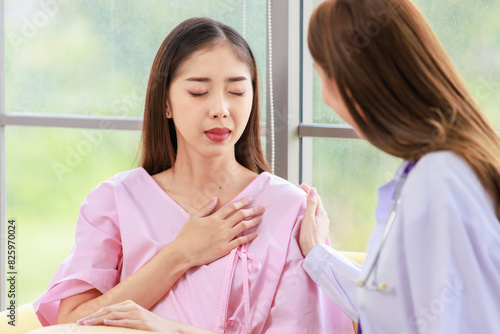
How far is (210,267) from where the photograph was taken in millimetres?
1737

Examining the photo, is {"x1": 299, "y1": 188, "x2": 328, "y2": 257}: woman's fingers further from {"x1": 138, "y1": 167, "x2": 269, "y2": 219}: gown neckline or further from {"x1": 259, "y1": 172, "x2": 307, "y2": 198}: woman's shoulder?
{"x1": 138, "y1": 167, "x2": 269, "y2": 219}: gown neckline

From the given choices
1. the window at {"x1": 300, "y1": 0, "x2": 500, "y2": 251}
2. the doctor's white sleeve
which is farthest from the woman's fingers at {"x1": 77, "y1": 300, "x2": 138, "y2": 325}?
the window at {"x1": 300, "y1": 0, "x2": 500, "y2": 251}

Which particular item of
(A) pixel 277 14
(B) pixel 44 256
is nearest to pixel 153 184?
(A) pixel 277 14

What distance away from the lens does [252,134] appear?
1972mm

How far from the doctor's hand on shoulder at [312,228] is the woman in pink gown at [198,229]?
0.08 feet

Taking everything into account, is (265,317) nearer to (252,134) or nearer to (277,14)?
(252,134)

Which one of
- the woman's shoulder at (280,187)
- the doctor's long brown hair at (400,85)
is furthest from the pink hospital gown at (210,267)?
the doctor's long brown hair at (400,85)

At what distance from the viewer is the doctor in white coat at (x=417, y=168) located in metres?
1.15

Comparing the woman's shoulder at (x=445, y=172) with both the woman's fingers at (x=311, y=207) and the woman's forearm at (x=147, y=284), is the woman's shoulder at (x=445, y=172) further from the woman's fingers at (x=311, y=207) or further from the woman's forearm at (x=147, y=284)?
the woman's forearm at (x=147, y=284)

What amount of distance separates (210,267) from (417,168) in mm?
711

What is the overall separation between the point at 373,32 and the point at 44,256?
250 centimetres

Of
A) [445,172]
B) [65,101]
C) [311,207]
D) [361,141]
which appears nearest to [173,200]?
[311,207]

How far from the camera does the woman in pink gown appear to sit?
1.70 metres

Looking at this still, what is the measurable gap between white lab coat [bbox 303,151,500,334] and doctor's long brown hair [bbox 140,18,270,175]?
797 mm
